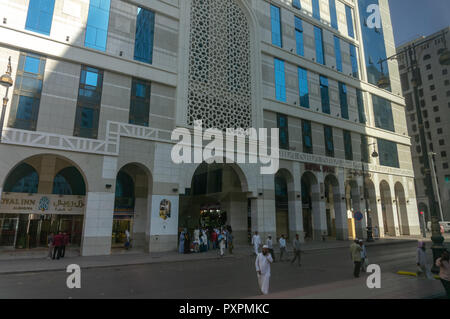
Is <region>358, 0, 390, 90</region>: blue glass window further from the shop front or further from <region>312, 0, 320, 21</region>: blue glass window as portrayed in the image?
the shop front

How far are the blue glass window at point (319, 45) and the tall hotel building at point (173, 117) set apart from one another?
0.54 ft

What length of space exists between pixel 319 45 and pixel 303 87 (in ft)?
23.5

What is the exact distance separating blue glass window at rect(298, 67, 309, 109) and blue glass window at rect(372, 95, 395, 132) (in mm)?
12926

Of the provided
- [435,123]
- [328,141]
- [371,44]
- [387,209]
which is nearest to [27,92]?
[328,141]

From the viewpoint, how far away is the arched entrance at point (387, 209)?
3659cm

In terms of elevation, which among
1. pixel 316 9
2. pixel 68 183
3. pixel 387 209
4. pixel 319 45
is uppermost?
pixel 316 9

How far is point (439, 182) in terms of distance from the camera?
6091 cm

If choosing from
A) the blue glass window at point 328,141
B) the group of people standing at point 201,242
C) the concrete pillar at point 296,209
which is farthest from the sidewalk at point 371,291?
the blue glass window at point 328,141

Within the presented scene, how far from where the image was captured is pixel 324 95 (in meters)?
32.8

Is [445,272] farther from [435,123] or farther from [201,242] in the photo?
[435,123]

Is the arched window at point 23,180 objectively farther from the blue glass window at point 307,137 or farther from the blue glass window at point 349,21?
the blue glass window at point 349,21

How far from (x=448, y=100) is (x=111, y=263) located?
7619cm
